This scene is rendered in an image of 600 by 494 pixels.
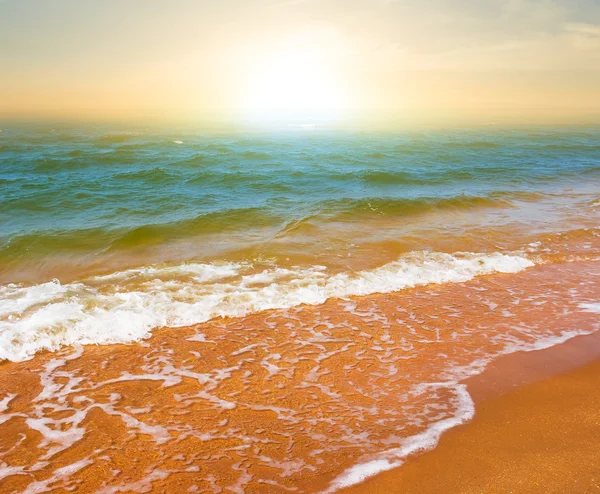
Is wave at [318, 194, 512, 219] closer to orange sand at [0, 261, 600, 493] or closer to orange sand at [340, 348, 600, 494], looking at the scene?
orange sand at [0, 261, 600, 493]

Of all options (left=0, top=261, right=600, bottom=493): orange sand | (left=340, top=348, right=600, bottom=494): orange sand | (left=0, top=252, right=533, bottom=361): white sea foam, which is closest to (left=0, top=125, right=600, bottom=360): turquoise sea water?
(left=0, top=252, right=533, bottom=361): white sea foam

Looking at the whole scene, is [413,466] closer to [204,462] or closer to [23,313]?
[204,462]

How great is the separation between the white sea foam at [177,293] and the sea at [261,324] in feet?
0.18

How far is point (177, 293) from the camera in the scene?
8562 mm

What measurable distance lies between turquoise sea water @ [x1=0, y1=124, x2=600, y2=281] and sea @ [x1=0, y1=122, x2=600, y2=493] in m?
0.16

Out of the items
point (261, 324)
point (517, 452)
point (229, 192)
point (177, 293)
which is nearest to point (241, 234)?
point (177, 293)

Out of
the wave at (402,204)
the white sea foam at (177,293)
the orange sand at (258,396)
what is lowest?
the orange sand at (258,396)

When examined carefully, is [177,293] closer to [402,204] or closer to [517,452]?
[517,452]

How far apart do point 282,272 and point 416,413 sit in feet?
18.2

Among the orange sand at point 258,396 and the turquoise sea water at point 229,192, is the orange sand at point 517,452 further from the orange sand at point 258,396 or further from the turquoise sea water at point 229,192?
the turquoise sea water at point 229,192

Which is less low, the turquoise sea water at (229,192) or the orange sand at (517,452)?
the turquoise sea water at (229,192)

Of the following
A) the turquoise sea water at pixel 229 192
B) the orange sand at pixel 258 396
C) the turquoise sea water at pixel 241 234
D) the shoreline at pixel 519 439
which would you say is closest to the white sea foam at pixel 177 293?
the turquoise sea water at pixel 241 234

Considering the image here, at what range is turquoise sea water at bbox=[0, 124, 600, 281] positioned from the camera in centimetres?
1226

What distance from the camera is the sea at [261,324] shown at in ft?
14.4
